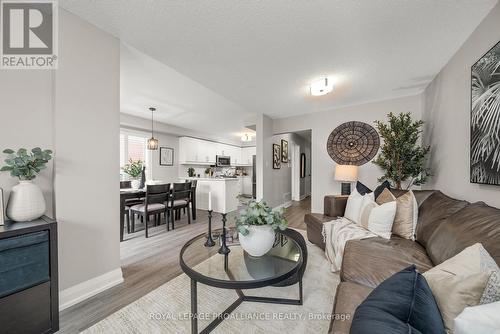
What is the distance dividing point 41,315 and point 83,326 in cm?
26

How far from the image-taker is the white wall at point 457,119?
5.13 ft

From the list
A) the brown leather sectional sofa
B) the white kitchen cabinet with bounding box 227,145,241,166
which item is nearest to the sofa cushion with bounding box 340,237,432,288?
the brown leather sectional sofa

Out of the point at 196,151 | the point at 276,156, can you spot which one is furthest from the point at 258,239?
the point at 196,151

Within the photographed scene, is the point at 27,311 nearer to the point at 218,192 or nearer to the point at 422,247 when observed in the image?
the point at 422,247

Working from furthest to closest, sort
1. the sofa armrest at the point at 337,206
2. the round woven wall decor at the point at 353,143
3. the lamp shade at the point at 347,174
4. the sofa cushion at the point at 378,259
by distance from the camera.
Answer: the round woven wall decor at the point at 353,143 < the lamp shade at the point at 347,174 < the sofa armrest at the point at 337,206 < the sofa cushion at the point at 378,259

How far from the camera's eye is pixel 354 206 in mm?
2279

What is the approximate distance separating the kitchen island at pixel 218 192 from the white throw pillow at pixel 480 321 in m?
4.29

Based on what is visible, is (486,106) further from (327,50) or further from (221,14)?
(221,14)

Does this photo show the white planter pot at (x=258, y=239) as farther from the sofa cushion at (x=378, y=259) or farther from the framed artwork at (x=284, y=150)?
the framed artwork at (x=284, y=150)

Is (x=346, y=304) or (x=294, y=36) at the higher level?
(x=294, y=36)

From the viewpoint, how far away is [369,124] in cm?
360

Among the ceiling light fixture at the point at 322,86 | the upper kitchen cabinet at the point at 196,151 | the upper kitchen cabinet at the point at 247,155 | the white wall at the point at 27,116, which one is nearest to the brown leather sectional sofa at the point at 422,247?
the ceiling light fixture at the point at 322,86

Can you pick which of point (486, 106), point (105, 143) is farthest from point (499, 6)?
point (105, 143)

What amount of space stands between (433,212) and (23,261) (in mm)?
3008
